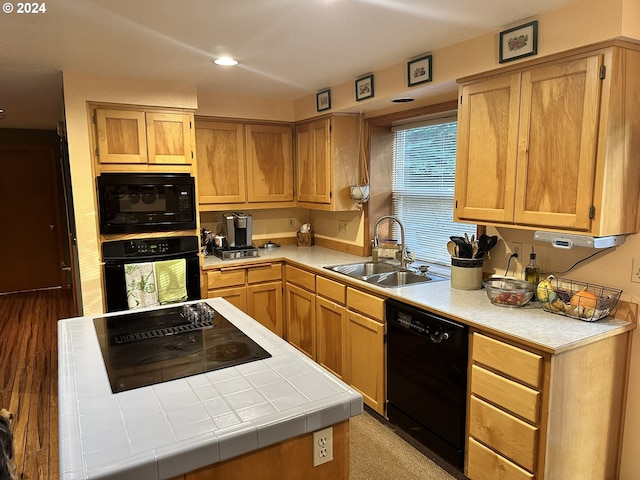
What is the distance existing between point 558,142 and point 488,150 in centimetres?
38

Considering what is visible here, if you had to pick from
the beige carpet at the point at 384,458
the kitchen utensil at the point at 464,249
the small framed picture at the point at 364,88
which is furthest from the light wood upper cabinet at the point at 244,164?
the beige carpet at the point at 384,458

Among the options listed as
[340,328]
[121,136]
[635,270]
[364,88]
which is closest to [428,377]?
[340,328]

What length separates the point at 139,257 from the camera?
3.33 m

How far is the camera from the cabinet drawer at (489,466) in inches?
77.4

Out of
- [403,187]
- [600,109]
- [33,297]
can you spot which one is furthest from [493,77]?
[33,297]

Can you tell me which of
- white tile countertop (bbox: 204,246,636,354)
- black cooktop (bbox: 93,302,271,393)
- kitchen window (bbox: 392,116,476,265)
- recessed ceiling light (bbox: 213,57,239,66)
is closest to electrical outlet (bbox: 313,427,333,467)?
black cooktop (bbox: 93,302,271,393)

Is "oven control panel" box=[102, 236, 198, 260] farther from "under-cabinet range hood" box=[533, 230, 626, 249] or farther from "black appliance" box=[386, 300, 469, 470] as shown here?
"under-cabinet range hood" box=[533, 230, 626, 249]

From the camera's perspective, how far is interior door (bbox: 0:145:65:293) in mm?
6051

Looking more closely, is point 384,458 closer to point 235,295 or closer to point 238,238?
point 235,295

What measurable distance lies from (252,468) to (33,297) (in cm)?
610

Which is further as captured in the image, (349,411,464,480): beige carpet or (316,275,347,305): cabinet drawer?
(316,275,347,305): cabinet drawer

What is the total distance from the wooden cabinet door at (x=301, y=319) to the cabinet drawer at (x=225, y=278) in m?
0.43

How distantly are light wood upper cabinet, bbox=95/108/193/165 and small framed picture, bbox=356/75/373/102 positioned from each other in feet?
4.29

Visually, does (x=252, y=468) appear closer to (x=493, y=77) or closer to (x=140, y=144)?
(x=493, y=77)
